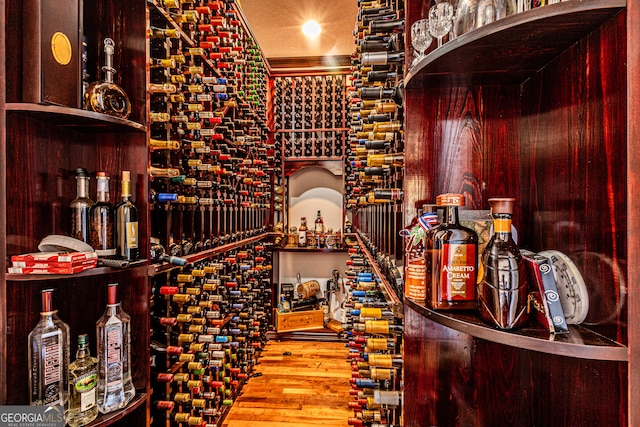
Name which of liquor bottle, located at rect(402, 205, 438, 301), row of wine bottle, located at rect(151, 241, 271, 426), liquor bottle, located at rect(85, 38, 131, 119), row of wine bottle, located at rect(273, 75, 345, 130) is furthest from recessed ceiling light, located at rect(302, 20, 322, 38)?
liquor bottle, located at rect(402, 205, 438, 301)

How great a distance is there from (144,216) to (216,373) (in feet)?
5.28

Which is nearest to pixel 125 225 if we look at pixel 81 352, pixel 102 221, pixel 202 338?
pixel 102 221

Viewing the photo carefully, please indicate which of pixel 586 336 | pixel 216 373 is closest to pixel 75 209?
pixel 586 336

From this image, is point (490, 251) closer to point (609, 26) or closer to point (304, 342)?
point (609, 26)

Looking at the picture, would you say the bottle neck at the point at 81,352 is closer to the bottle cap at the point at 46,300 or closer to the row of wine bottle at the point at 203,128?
the bottle cap at the point at 46,300

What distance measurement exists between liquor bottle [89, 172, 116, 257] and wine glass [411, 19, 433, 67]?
1.17 metres

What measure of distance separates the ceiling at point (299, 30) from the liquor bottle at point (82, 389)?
10.6ft

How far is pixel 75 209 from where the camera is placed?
1470 millimetres

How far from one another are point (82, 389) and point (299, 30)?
3763mm

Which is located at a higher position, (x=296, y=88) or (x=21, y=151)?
(x=296, y=88)

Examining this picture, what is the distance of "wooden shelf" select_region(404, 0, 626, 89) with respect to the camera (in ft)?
2.47

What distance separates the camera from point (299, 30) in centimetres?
414

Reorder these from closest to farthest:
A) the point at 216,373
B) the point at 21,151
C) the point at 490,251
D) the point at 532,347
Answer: the point at 532,347
the point at 490,251
the point at 21,151
the point at 216,373

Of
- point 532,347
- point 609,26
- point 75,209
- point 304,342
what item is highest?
point 609,26
